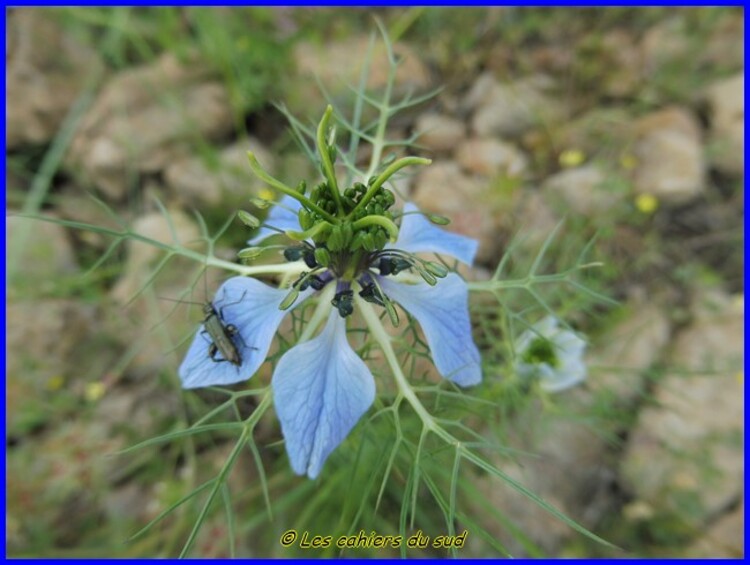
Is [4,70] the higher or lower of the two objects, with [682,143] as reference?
higher

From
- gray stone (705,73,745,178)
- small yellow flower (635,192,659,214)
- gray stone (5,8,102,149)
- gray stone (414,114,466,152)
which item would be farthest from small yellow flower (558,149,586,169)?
gray stone (5,8,102,149)

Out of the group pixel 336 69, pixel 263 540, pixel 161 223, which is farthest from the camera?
pixel 336 69

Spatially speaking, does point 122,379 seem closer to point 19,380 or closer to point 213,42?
point 19,380

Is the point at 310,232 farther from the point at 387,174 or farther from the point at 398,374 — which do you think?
the point at 398,374

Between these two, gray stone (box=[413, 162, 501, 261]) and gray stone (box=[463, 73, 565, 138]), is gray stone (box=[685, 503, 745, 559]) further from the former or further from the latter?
gray stone (box=[463, 73, 565, 138])

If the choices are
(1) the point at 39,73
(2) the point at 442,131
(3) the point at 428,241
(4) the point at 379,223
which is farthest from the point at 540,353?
(1) the point at 39,73

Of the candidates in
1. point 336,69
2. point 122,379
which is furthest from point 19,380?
point 336,69
